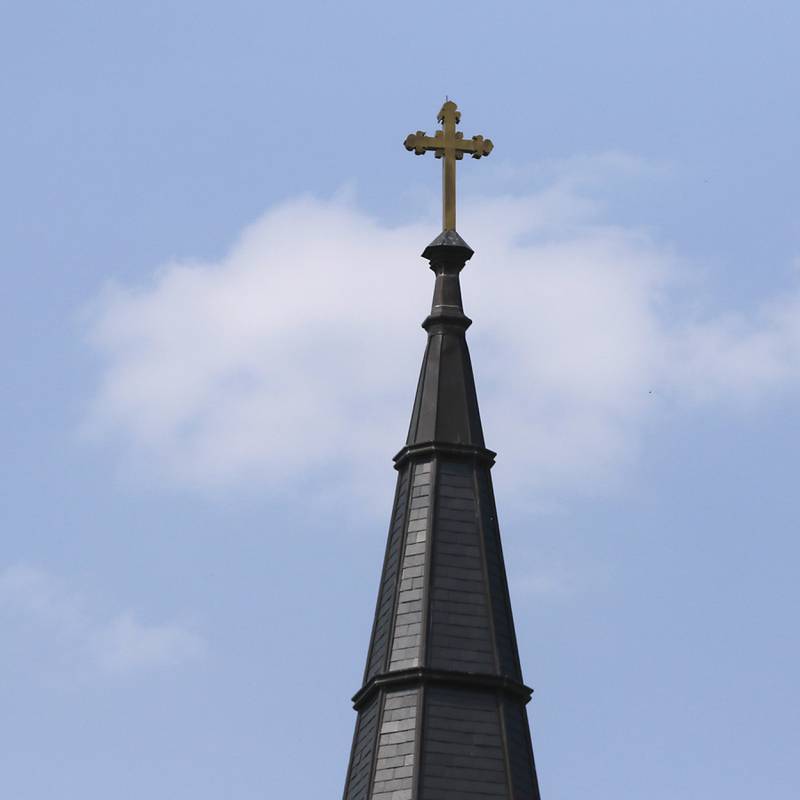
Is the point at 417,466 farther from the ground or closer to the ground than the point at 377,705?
farther from the ground

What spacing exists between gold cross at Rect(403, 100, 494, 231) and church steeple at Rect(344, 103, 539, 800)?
1.42m

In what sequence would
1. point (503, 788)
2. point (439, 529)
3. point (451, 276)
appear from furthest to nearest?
point (451, 276) → point (439, 529) → point (503, 788)

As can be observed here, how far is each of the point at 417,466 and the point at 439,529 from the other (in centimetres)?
112

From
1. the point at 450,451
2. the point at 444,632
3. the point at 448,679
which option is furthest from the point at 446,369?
the point at 448,679

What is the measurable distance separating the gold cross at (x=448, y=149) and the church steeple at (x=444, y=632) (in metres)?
1.42

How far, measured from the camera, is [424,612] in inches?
1112

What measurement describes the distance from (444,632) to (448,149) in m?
6.96

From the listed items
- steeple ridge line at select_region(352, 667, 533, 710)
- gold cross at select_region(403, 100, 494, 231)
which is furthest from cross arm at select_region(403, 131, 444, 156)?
steeple ridge line at select_region(352, 667, 533, 710)

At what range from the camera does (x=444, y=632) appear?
2814 centimetres

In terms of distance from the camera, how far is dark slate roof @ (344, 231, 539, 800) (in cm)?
2711

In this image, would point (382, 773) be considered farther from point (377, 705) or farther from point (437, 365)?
point (437, 365)

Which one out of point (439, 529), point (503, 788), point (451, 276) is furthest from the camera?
point (451, 276)

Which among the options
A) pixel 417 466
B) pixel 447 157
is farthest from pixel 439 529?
pixel 447 157

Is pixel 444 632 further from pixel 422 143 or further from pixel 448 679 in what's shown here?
pixel 422 143
